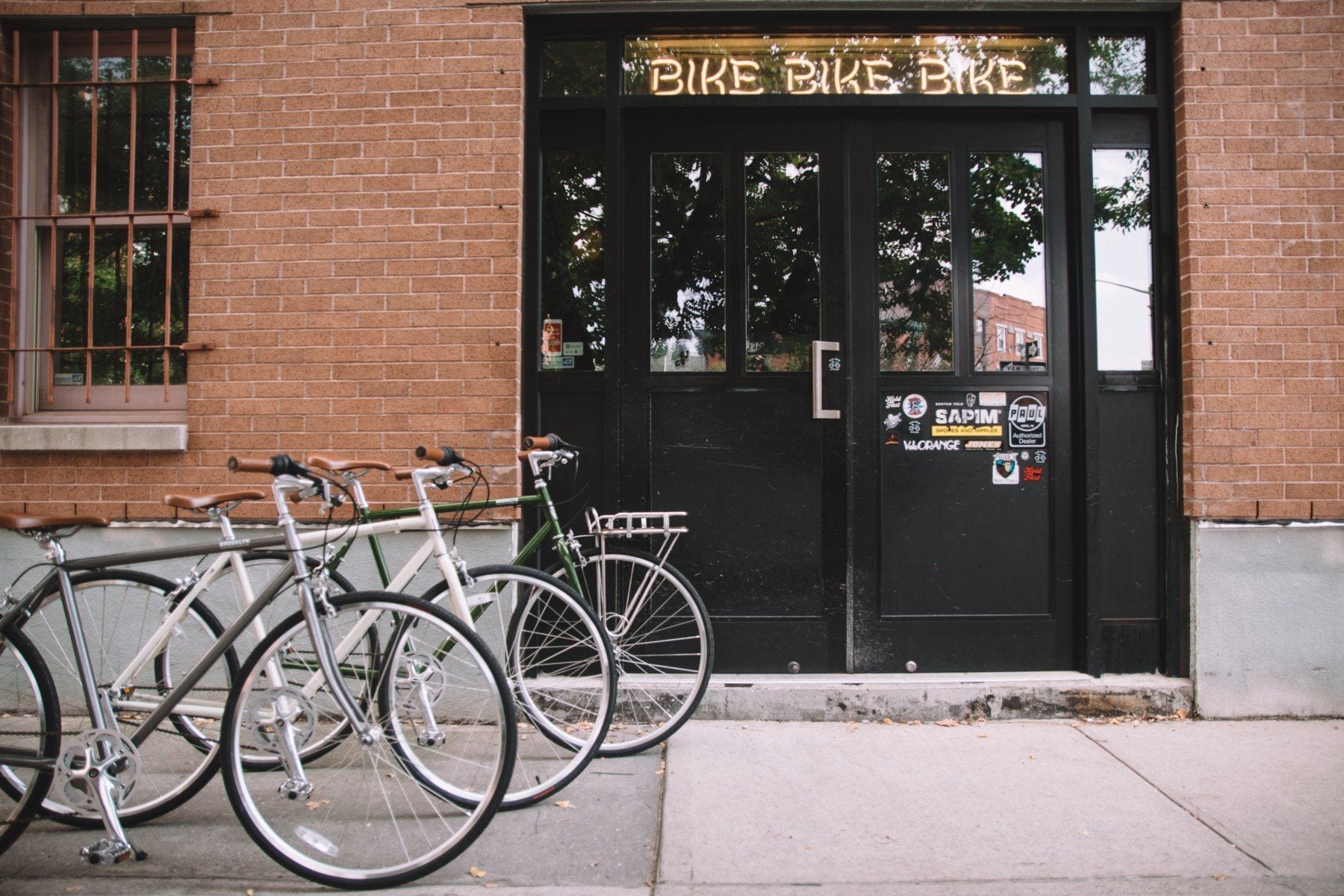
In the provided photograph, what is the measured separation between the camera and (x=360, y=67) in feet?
13.9

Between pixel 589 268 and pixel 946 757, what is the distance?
2841 millimetres

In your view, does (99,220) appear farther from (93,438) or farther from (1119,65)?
(1119,65)

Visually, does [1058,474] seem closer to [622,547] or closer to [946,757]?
[946,757]

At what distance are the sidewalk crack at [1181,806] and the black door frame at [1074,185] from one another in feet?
1.78

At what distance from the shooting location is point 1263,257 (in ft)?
13.6

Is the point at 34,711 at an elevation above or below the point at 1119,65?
below

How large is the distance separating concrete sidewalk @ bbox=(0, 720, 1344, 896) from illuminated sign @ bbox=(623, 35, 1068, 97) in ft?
10.5

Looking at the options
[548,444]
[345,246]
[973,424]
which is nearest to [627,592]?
[548,444]

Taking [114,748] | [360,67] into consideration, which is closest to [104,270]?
[360,67]

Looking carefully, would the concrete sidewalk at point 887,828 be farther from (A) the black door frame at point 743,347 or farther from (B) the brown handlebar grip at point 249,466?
(B) the brown handlebar grip at point 249,466

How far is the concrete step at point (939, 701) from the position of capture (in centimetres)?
412

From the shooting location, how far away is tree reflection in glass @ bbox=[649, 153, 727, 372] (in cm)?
441

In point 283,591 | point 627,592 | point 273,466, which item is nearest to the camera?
point 273,466

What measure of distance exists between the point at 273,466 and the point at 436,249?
186 centimetres
